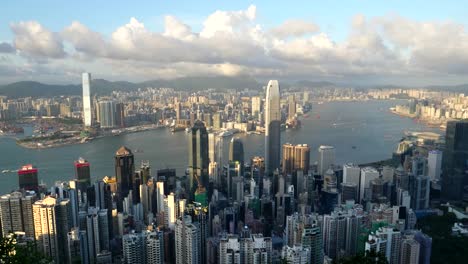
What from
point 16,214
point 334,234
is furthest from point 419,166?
point 16,214

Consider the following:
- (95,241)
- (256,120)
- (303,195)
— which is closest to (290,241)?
(303,195)

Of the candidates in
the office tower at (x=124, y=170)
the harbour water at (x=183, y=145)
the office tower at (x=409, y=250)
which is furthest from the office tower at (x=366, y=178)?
the office tower at (x=124, y=170)

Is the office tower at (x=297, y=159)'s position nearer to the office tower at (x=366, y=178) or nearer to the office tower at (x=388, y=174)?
the office tower at (x=366, y=178)

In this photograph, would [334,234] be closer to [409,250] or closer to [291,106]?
[409,250]

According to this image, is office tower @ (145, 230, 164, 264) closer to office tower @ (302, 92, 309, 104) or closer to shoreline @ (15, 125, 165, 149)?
shoreline @ (15, 125, 165, 149)

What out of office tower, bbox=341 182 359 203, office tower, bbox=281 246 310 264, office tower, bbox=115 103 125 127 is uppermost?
office tower, bbox=115 103 125 127

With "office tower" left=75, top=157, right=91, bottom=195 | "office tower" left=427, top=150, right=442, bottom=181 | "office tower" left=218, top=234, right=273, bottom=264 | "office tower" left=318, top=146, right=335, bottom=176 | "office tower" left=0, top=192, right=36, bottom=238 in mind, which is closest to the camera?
"office tower" left=218, top=234, right=273, bottom=264

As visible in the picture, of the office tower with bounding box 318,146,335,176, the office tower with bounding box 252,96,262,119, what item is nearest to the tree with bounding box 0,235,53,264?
the office tower with bounding box 318,146,335,176
